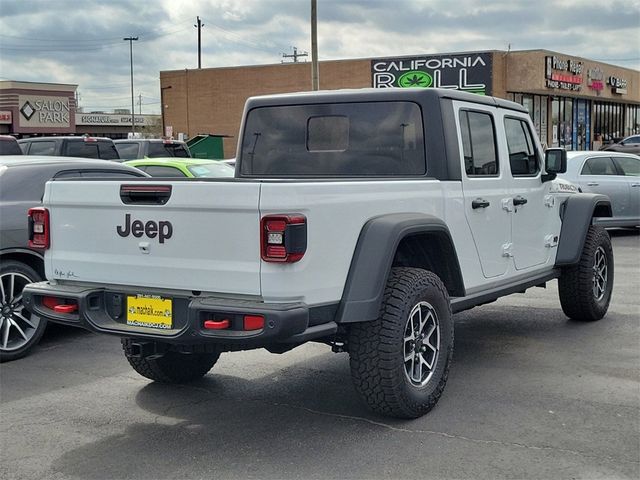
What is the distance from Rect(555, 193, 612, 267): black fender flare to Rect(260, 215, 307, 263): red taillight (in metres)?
3.69

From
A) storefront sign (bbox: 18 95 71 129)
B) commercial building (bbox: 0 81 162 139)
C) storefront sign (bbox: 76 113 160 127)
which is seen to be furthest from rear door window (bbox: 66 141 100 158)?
storefront sign (bbox: 76 113 160 127)

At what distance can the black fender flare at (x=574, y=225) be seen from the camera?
7035 mm

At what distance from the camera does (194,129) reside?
148 feet

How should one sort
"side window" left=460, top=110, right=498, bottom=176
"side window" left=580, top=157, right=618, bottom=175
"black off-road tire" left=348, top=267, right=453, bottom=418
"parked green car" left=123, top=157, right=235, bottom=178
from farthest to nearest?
"side window" left=580, top=157, right=618, bottom=175, "parked green car" left=123, top=157, right=235, bottom=178, "side window" left=460, top=110, right=498, bottom=176, "black off-road tire" left=348, top=267, right=453, bottom=418

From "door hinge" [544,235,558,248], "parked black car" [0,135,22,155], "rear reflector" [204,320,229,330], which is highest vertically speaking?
"parked black car" [0,135,22,155]

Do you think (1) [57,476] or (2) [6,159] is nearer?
(1) [57,476]

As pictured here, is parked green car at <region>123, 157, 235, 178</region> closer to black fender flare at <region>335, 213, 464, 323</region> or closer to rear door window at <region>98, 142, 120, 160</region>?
rear door window at <region>98, 142, 120, 160</region>

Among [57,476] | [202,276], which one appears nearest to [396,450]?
[202,276]

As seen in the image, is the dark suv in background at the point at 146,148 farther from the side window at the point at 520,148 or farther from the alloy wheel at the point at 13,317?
the side window at the point at 520,148

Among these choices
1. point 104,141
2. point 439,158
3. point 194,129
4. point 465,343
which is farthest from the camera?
point 194,129

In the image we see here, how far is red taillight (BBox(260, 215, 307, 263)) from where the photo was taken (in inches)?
158

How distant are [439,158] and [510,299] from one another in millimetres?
3957

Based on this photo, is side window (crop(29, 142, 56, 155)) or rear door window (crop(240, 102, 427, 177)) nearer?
rear door window (crop(240, 102, 427, 177))

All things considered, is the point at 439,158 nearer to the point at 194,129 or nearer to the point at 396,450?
the point at 396,450
